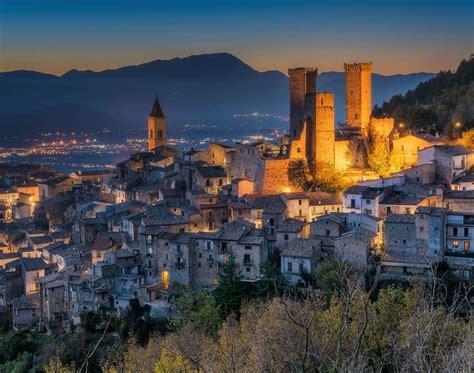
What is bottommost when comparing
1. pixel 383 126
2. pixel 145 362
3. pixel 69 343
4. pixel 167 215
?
pixel 69 343

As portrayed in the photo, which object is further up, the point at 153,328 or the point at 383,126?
the point at 383,126

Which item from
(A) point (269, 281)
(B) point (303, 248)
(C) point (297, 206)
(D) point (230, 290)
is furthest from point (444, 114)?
(D) point (230, 290)

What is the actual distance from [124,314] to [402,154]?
17764mm

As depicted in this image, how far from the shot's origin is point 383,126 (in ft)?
137

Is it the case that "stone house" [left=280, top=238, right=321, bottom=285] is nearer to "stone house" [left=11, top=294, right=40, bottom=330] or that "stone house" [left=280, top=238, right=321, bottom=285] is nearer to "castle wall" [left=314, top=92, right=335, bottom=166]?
"castle wall" [left=314, top=92, right=335, bottom=166]

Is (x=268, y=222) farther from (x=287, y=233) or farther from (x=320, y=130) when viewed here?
(x=320, y=130)

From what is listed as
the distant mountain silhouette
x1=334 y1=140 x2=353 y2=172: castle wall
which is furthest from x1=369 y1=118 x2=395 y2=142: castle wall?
the distant mountain silhouette

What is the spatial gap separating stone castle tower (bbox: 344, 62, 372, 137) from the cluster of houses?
489 centimetres

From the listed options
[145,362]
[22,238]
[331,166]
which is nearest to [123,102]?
[22,238]

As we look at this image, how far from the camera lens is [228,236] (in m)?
31.2

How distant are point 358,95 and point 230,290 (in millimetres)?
18478

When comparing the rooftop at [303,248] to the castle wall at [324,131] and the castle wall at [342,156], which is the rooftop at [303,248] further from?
the castle wall at [342,156]

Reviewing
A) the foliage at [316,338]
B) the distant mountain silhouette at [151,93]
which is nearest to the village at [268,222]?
the foliage at [316,338]

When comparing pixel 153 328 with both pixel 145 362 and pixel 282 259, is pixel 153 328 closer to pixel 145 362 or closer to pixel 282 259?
pixel 282 259
